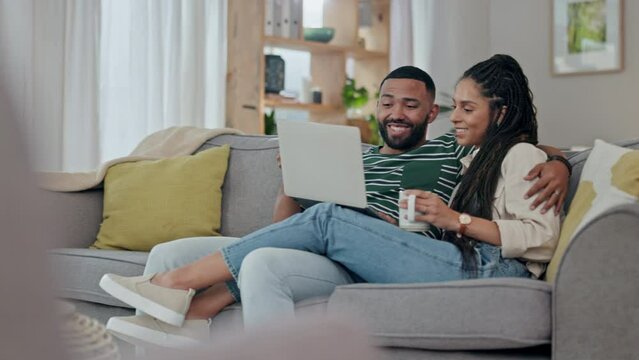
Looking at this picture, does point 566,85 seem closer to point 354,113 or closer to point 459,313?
point 354,113

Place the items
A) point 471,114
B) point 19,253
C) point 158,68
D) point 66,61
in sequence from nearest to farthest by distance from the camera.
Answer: point 19,253 → point 471,114 → point 66,61 → point 158,68

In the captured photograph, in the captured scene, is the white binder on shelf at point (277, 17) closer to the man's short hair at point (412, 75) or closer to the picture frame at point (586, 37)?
the picture frame at point (586, 37)

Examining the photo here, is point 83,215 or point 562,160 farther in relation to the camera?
point 83,215

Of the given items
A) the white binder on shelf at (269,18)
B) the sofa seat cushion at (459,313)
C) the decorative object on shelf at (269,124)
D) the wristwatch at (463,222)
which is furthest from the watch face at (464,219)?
the white binder on shelf at (269,18)

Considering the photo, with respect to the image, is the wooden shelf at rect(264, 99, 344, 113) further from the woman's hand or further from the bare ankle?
the woman's hand

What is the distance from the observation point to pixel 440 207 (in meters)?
2.31

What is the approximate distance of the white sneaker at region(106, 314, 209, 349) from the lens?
2311 millimetres

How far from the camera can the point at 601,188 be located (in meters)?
2.19

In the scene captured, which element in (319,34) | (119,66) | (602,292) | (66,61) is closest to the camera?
(602,292)

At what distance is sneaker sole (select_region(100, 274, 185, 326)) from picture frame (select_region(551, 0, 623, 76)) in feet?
12.9

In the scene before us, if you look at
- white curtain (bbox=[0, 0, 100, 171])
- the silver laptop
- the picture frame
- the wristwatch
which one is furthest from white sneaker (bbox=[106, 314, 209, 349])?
the picture frame

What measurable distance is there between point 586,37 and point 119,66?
2899 mm

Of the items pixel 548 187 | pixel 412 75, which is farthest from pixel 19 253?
pixel 412 75

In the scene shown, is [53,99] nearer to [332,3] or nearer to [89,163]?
[89,163]
